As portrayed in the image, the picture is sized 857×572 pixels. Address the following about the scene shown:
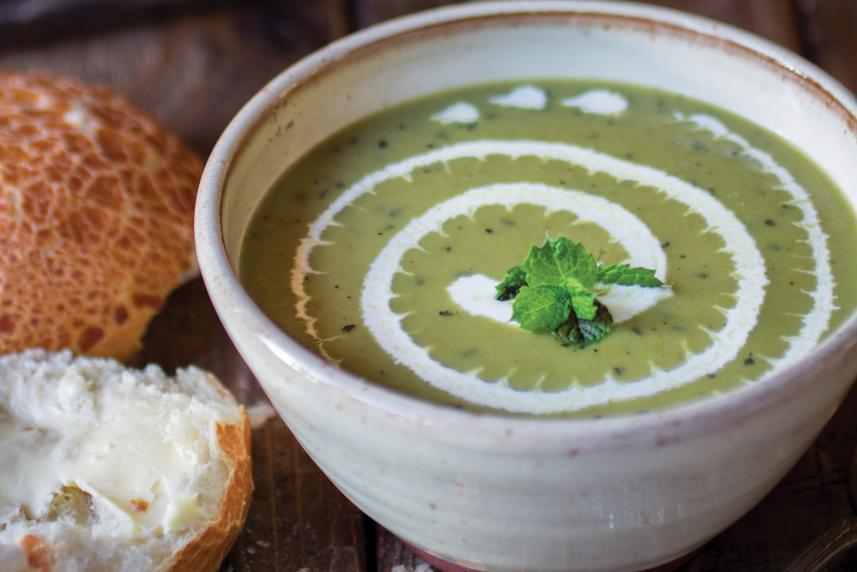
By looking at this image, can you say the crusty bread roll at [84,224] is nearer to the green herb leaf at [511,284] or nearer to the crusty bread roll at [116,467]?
the crusty bread roll at [116,467]

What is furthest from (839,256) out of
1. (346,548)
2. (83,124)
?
(83,124)

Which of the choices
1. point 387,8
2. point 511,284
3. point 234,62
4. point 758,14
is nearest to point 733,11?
point 758,14

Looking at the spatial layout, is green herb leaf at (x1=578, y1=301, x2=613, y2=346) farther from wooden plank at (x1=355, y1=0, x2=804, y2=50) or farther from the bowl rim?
wooden plank at (x1=355, y1=0, x2=804, y2=50)

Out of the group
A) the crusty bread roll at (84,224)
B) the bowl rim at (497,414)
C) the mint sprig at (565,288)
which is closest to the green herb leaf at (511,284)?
the mint sprig at (565,288)

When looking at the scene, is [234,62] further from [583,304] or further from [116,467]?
[583,304]

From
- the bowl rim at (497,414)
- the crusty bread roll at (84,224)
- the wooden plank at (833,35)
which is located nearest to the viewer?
the bowl rim at (497,414)

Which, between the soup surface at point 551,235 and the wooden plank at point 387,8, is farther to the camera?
the wooden plank at point 387,8

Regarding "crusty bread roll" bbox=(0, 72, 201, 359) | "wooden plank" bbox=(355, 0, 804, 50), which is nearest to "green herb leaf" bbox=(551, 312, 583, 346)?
Answer: "crusty bread roll" bbox=(0, 72, 201, 359)

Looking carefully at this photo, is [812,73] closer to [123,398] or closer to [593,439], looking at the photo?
[593,439]
